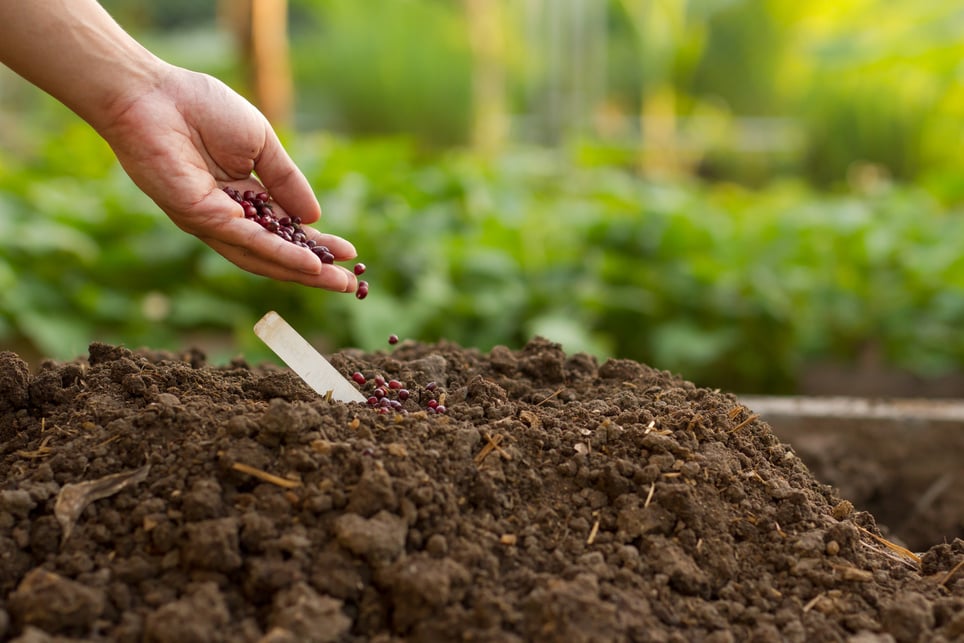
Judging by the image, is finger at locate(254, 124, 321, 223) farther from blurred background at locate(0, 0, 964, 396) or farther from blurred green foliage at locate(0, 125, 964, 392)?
blurred green foliage at locate(0, 125, 964, 392)

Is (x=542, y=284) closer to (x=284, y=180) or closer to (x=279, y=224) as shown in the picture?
(x=284, y=180)

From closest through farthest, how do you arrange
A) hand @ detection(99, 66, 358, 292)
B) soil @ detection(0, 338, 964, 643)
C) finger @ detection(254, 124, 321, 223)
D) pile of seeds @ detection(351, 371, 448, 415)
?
1. soil @ detection(0, 338, 964, 643)
2. pile of seeds @ detection(351, 371, 448, 415)
3. hand @ detection(99, 66, 358, 292)
4. finger @ detection(254, 124, 321, 223)

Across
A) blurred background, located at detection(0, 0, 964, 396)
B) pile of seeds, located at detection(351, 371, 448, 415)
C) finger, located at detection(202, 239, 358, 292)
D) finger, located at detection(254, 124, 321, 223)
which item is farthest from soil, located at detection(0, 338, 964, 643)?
blurred background, located at detection(0, 0, 964, 396)

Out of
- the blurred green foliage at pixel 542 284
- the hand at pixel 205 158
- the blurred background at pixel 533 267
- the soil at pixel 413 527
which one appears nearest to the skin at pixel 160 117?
Result: the hand at pixel 205 158

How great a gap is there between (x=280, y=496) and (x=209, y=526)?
0.10 meters

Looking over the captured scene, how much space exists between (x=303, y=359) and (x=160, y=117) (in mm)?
539

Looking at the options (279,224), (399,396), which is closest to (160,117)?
(279,224)

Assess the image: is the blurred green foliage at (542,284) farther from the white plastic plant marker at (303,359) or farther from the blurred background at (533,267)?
the white plastic plant marker at (303,359)

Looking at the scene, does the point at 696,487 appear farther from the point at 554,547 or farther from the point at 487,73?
the point at 487,73

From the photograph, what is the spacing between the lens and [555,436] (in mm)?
1579

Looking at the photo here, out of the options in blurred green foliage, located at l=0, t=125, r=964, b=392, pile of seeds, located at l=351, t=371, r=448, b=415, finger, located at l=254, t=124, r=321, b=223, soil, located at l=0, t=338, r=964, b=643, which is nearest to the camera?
soil, located at l=0, t=338, r=964, b=643

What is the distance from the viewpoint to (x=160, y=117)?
180cm

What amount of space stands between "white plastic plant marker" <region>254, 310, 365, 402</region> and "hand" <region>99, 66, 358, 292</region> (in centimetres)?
16

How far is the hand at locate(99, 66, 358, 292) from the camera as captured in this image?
1785mm
